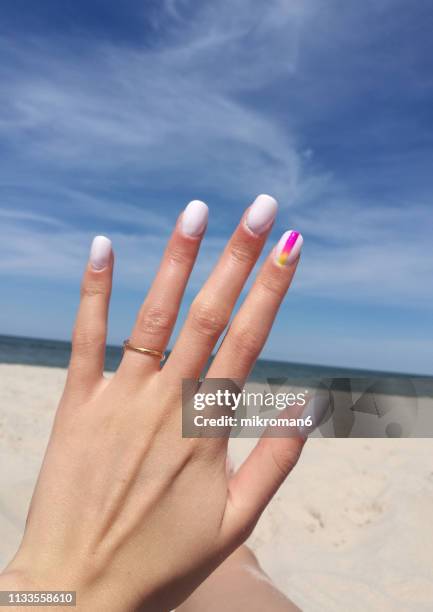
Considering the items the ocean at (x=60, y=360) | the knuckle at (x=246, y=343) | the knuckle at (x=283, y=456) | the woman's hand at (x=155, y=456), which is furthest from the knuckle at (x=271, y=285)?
the ocean at (x=60, y=360)

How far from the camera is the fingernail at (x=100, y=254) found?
1361 millimetres

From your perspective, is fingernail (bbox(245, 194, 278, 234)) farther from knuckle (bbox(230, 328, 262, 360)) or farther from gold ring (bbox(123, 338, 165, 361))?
gold ring (bbox(123, 338, 165, 361))

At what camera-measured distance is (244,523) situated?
120 centimetres

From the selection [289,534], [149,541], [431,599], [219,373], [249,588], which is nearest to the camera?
[149,541]

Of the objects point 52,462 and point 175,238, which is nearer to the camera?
point 52,462

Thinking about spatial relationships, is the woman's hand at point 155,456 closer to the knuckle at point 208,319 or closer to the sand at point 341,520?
the knuckle at point 208,319

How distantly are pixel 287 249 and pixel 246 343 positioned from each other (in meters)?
0.25

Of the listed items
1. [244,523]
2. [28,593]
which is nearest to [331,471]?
[244,523]

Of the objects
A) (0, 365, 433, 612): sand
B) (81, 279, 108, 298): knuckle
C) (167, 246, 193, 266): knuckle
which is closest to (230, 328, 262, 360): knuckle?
(167, 246, 193, 266): knuckle

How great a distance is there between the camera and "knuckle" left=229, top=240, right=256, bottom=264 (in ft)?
4.29

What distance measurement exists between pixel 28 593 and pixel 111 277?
0.74 meters

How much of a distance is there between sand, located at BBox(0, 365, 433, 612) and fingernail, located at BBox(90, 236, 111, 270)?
173 cm

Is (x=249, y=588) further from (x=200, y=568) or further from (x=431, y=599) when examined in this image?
(x=431, y=599)

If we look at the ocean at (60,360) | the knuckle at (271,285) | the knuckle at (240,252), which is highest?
the ocean at (60,360)
